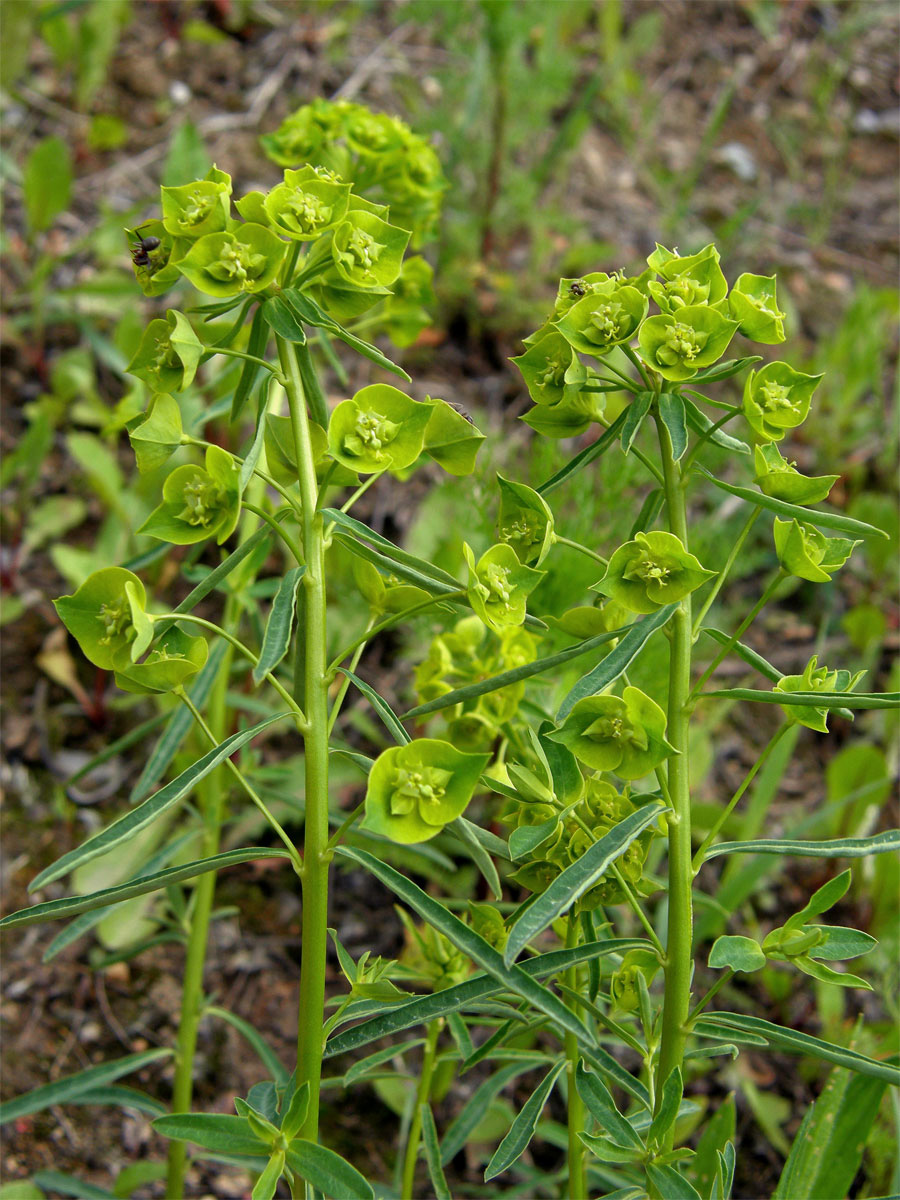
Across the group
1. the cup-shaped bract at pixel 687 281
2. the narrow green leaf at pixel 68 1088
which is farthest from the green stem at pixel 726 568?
the narrow green leaf at pixel 68 1088

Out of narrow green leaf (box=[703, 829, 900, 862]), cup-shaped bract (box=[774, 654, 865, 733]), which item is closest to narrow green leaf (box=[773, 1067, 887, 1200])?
narrow green leaf (box=[703, 829, 900, 862])

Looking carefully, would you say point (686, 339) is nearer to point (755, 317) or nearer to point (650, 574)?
point (755, 317)

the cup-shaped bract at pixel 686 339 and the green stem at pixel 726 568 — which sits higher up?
the cup-shaped bract at pixel 686 339

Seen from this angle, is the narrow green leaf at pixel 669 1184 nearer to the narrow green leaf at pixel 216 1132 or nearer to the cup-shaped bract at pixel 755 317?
the narrow green leaf at pixel 216 1132

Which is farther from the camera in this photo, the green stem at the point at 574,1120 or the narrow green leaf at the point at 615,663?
the green stem at the point at 574,1120

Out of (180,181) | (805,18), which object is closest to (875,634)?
(180,181)

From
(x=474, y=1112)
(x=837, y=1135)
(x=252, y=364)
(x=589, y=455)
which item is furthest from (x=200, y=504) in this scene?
(x=837, y=1135)

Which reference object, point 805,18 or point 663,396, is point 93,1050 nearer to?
point 663,396

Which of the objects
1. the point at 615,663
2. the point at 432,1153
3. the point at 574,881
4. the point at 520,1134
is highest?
the point at 615,663
